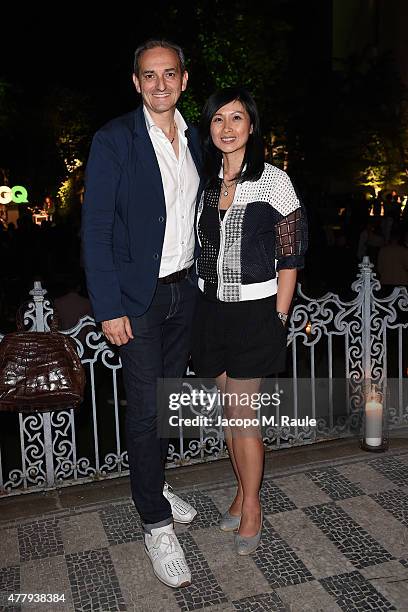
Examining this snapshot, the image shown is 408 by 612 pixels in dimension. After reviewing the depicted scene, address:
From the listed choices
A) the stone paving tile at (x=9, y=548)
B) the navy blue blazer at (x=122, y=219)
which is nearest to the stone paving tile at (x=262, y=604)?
the stone paving tile at (x=9, y=548)

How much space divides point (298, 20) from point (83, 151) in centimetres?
1161

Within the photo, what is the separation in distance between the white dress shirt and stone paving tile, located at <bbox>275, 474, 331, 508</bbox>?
65.2 inches

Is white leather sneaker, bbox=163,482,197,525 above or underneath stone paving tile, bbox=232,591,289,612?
above

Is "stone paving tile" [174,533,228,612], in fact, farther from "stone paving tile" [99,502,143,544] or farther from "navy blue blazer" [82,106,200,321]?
"navy blue blazer" [82,106,200,321]

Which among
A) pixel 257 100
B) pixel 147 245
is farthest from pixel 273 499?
pixel 257 100

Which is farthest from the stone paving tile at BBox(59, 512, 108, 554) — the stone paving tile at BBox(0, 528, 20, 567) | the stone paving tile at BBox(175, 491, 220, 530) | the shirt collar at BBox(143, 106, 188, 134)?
the shirt collar at BBox(143, 106, 188, 134)

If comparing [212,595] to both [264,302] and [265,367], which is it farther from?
[264,302]

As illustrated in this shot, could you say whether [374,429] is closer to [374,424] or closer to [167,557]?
[374,424]

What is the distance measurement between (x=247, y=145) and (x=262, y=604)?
7.32 feet

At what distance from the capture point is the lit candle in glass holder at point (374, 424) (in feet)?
15.4

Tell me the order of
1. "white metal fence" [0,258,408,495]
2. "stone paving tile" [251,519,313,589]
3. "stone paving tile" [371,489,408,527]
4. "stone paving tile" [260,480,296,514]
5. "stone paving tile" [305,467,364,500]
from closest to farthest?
1. "stone paving tile" [251,519,313,589]
2. "stone paving tile" [371,489,408,527]
3. "stone paving tile" [260,480,296,514]
4. "stone paving tile" [305,467,364,500]
5. "white metal fence" [0,258,408,495]

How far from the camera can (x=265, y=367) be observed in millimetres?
3398

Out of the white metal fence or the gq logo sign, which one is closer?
the white metal fence

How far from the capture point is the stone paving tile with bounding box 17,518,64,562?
3521 mm
